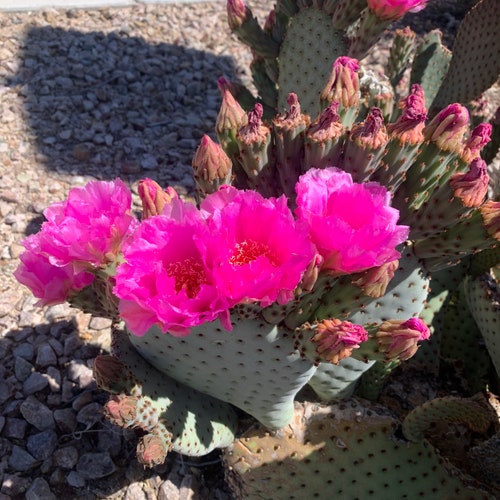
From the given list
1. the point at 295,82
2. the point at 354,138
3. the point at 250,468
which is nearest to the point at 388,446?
the point at 250,468

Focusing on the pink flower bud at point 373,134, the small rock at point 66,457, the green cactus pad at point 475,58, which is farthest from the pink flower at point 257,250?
the green cactus pad at point 475,58

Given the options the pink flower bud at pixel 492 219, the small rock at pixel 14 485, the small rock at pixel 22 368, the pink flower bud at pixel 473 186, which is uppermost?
the pink flower bud at pixel 473 186

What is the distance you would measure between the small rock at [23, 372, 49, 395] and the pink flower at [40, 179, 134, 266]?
85 cm

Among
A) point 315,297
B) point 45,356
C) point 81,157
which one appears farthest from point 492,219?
point 81,157

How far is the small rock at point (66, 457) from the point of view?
1.54 metres

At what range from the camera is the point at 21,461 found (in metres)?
1.54

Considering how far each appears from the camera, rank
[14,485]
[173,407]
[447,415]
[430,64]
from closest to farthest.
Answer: [173,407] < [447,415] < [14,485] < [430,64]

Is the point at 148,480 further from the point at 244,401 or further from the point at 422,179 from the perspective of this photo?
the point at 422,179

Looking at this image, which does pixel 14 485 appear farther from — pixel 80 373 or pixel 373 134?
pixel 373 134

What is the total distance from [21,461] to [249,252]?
1.01 m

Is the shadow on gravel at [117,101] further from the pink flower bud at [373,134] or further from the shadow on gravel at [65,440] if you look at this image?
the pink flower bud at [373,134]

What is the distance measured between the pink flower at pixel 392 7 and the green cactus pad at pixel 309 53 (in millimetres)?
261

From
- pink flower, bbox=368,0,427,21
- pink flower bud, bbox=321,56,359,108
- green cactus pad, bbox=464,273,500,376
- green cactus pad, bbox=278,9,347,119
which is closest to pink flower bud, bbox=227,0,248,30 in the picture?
green cactus pad, bbox=278,9,347,119

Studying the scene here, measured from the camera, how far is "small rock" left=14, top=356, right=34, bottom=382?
1737 millimetres
